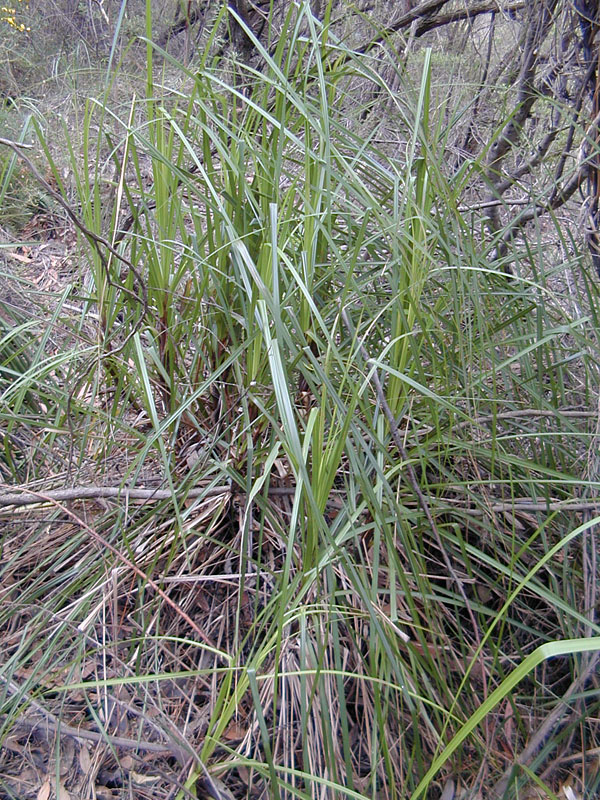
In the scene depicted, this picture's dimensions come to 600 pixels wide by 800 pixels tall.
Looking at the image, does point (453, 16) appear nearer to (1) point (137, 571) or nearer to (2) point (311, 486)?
(2) point (311, 486)

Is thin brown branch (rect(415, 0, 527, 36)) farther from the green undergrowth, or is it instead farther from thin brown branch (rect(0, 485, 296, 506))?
thin brown branch (rect(0, 485, 296, 506))

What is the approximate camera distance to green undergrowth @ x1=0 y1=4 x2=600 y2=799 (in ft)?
3.53

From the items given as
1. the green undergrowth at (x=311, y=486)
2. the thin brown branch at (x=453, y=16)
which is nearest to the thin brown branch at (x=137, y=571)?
the green undergrowth at (x=311, y=486)

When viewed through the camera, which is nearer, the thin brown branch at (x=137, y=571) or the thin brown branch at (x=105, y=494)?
the thin brown branch at (x=137, y=571)

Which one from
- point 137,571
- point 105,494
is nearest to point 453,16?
point 105,494

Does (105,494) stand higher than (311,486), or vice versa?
(311,486)

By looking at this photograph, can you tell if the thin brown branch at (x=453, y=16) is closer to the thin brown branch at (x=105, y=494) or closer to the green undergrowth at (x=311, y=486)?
the green undergrowth at (x=311, y=486)

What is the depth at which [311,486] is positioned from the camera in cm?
103

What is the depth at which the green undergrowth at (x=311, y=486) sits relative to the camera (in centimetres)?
108

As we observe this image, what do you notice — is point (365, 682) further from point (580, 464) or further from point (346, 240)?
point (346, 240)

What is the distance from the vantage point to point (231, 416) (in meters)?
1.41

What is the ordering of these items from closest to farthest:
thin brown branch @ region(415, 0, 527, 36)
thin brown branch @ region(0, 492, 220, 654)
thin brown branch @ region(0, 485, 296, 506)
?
1. thin brown branch @ region(0, 492, 220, 654)
2. thin brown branch @ region(0, 485, 296, 506)
3. thin brown branch @ region(415, 0, 527, 36)

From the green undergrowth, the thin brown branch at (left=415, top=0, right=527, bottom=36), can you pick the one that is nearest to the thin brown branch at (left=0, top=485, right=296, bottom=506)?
the green undergrowth

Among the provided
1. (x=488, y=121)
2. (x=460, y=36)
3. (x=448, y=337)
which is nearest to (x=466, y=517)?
(x=448, y=337)
